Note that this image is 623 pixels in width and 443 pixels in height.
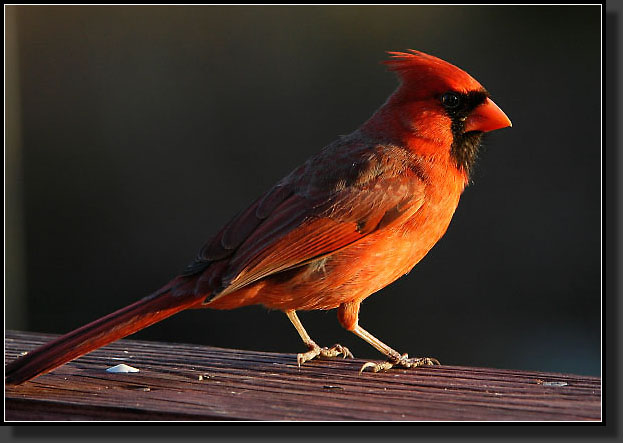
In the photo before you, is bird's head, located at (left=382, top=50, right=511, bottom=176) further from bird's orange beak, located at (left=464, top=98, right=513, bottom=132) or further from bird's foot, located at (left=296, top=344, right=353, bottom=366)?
bird's foot, located at (left=296, top=344, right=353, bottom=366)

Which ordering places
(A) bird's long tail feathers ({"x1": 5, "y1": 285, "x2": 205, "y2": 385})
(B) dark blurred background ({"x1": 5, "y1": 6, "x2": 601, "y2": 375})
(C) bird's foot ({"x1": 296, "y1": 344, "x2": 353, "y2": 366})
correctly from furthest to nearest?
1. (B) dark blurred background ({"x1": 5, "y1": 6, "x2": 601, "y2": 375})
2. (C) bird's foot ({"x1": 296, "y1": 344, "x2": 353, "y2": 366})
3. (A) bird's long tail feathers ({"x1": 5, "y1": 285, "x2": 205, "y2": 385})

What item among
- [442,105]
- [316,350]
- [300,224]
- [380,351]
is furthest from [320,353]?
[442,105]

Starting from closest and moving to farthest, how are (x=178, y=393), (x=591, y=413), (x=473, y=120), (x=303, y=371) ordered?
(x=591, y=413), (x=178, y=393), (x=303, y=371), (x=473, y=120)

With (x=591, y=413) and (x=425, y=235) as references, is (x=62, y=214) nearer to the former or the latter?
(x=425, y=235)

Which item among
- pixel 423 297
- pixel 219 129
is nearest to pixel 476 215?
pixel 423 297

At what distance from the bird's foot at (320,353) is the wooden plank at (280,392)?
0.11 feet

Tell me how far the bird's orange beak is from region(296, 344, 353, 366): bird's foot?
3.10 ft

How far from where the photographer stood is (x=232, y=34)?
5.11m

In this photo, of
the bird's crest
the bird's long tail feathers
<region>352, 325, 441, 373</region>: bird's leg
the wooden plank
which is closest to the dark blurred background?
the bird's crest

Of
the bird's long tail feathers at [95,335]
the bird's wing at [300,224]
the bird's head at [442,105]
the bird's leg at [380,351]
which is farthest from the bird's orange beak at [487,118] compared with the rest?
the bird's long tail feathers at [95,335]

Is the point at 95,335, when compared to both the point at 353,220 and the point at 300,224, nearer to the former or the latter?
the point at 300,224

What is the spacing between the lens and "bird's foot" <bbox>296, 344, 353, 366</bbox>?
9.75 feet

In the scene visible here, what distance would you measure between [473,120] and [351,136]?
48 centimetres

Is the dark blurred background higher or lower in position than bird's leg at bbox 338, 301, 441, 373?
higher
